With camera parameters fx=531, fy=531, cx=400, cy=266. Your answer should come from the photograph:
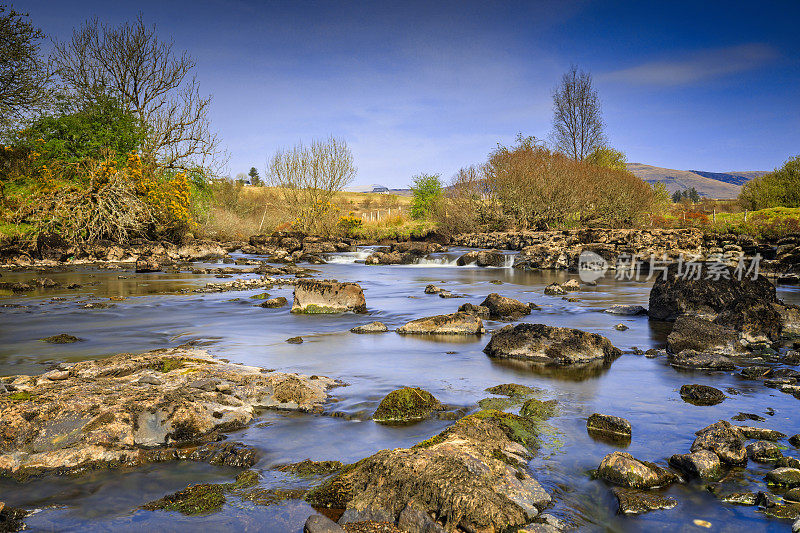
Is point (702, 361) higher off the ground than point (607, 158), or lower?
lower

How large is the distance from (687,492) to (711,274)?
8.43 m

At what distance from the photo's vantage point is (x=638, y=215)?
3666 cm

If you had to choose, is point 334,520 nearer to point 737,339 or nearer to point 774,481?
point 774,481

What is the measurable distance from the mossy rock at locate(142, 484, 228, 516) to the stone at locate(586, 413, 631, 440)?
300cm

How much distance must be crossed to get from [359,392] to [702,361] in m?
4.41

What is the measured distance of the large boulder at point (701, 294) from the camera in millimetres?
9445

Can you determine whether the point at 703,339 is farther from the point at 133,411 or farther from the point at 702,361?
the point at 133,411

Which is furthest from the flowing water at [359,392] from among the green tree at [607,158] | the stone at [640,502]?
the green tree at [607,158]

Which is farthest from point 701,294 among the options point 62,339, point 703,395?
point 62,339

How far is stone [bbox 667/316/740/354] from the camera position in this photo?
7262 mm

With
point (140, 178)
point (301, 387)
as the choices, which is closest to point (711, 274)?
point (301, 387)

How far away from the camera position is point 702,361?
6750 millimetres

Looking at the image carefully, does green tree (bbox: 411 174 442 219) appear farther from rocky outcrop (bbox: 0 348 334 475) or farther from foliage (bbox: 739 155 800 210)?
rocky outcrop (bbox: 0 348 334 475)

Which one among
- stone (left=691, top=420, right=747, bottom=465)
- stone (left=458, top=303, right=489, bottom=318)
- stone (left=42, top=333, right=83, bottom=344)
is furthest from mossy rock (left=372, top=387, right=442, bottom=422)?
stone (left=42, top=333, right=83, bottom=344)
